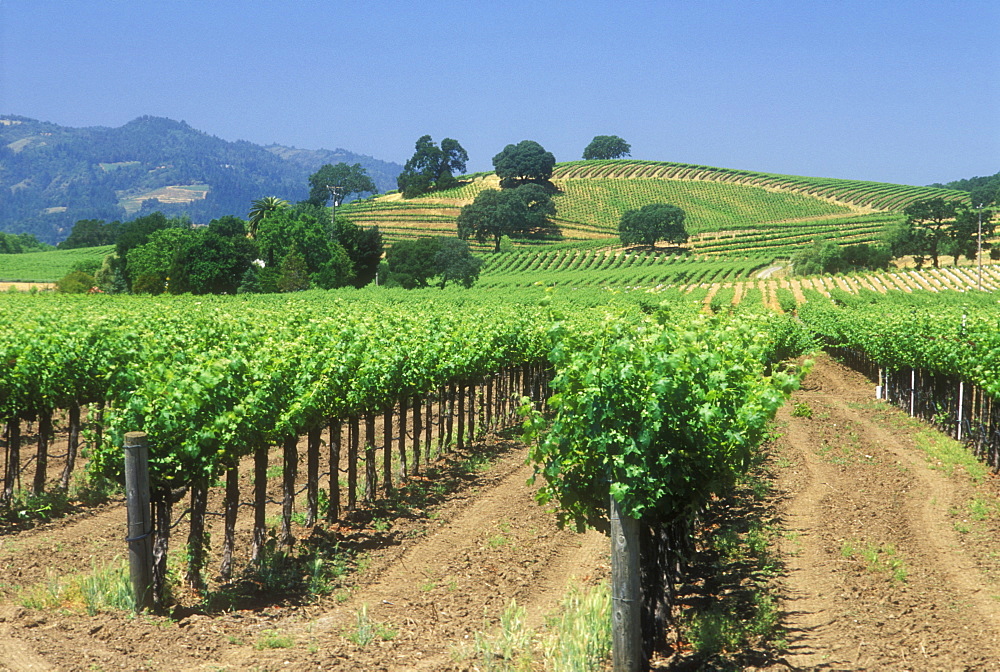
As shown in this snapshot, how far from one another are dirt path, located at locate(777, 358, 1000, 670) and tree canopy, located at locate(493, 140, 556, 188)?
15710 cm

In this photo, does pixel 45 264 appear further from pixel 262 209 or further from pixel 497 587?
pixel 497 587

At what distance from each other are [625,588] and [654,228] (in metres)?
120

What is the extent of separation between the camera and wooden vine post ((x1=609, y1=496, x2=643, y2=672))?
22.0ft

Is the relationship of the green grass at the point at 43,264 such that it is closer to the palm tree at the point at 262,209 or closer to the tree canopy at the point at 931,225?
the palm tree at the point at 262,209

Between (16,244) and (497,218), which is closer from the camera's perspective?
(497,218)

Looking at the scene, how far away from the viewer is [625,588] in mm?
6723

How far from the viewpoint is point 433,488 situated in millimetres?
14164

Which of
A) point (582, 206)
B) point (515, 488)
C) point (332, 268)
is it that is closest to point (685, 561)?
point (515, 488)

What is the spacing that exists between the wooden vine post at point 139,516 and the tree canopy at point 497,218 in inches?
4727

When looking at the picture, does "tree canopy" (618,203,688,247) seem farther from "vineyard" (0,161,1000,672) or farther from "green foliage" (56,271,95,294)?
"vineyard" (0,161,1000,672)

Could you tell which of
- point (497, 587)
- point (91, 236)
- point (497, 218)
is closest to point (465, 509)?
point (497, 587)

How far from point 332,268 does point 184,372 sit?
76.0 meters

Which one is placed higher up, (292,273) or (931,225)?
(931,225)

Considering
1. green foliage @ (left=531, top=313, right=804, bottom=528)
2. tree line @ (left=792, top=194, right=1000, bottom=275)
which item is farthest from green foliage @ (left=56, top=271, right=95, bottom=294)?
green foliage @ (left=531, top=313, right=804, bottom=528)
